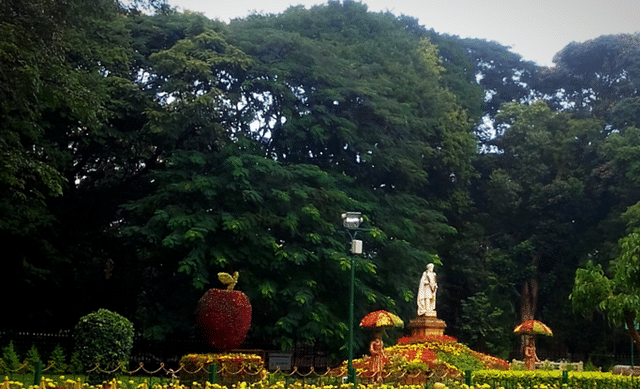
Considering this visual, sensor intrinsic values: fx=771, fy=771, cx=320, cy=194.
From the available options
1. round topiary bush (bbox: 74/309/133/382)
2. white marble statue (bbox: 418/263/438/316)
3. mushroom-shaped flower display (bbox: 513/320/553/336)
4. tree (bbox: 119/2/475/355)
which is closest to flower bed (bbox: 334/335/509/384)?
white marble statue (bbox: 418/263/438/316)

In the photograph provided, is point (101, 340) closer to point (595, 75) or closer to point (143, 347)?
point (143, 347)

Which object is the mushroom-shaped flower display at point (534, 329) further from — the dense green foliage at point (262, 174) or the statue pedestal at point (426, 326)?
the statue pedestal at point (426, 326)

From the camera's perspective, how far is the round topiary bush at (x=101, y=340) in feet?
51.5

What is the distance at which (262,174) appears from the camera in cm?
2355

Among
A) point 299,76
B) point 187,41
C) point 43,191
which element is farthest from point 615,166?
point 43,191

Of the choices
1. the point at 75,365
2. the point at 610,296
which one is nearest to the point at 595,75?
the point at 610,296

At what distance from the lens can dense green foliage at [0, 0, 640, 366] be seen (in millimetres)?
21734

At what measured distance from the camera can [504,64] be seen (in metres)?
39.7

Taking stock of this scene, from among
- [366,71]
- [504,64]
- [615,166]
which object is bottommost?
[615,166]

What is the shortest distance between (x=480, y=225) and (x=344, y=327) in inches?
517

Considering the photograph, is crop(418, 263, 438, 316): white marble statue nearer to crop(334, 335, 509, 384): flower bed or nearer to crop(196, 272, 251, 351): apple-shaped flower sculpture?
crop(334, 335, 509, 384): flower bed

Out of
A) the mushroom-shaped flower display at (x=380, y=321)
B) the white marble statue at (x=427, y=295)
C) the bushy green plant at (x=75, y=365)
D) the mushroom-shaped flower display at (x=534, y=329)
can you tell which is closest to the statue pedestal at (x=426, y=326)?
the white marble statue at (x=427, y=295)

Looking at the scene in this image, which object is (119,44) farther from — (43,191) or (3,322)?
(3,322)

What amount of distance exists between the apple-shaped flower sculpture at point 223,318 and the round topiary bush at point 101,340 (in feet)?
10.9
